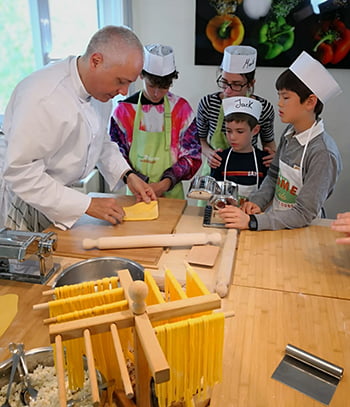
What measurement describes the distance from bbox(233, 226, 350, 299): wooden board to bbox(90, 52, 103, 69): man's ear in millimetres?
718

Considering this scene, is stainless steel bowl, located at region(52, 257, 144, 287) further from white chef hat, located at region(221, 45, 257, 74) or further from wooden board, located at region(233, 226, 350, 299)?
white chef hat, located at region(221, 45, 257, 74)

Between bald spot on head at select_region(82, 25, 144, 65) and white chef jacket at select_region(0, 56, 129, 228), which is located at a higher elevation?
bald spot on head at select_region(82, 25, 144, 65)

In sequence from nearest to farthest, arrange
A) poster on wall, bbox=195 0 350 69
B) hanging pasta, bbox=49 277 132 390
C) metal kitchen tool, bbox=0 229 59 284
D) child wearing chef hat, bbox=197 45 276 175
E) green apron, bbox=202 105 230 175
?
hanging pasta, bbox=49 277 132 390
metal kitchen tool, bbox=0 229 59 284
child wearing chef hat, bbox=197 45 276 175
green apron, bbox=202 105 230 175
poster on wall, bbox=195 0 350 69

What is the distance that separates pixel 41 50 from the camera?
253 centimetres

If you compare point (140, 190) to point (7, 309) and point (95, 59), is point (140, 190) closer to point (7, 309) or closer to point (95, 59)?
point (95, 59)

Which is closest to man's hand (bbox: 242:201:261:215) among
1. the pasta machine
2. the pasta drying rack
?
the pasta machine

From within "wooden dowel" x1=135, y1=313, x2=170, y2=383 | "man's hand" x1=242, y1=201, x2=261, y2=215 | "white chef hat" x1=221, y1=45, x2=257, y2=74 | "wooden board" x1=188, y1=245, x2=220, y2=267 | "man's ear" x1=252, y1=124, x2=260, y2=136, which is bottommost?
"man's hand" x1=242, y1=201, x2=261, y2=215

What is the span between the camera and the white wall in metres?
2.56

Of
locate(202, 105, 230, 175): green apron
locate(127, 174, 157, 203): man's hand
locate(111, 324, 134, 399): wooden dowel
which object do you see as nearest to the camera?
locate(111, 324, 134, 399): wooden dowel

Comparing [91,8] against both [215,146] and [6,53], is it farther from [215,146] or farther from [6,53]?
[215,146]

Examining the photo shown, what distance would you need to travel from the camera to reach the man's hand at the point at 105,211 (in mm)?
1318

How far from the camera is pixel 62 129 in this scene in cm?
123

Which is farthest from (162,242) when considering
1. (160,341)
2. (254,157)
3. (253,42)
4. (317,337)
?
(253,42)

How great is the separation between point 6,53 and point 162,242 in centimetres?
204
